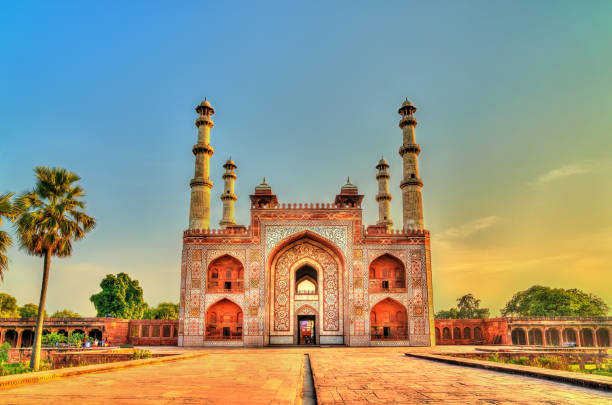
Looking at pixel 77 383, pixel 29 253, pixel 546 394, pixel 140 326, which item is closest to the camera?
pixel 546 394

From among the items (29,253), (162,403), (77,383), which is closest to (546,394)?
(162,403)

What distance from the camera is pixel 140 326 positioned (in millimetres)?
29359

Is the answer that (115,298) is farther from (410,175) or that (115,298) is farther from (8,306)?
(410,175)

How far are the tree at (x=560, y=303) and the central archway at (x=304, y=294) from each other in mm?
28085

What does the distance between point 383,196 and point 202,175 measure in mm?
14715

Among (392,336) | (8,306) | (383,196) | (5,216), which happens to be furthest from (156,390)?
(8,306)

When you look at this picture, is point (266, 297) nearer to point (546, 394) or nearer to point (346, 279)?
point (346, 279)

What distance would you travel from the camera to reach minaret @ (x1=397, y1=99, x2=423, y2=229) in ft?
99.5

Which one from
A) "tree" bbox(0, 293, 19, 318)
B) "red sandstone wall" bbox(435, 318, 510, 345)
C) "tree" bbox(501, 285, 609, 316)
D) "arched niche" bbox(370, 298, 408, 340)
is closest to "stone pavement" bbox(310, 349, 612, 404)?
"arched niche" bbox(370, 298, 408, 340)

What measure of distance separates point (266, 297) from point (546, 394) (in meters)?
22.3

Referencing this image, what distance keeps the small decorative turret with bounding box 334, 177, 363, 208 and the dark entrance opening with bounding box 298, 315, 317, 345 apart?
7.30 m

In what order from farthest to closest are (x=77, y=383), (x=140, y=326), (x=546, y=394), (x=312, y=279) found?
1. (x=312, y=279)
2. (x=140, y=326)
3. (x=77, y=383)
4. (x=546, y=394)

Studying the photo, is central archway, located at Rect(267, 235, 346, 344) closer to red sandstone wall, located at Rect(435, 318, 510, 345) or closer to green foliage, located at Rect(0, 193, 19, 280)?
red sandstone wall, located at Rect(435, 318, 510, 345)

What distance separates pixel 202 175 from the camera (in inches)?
1218
